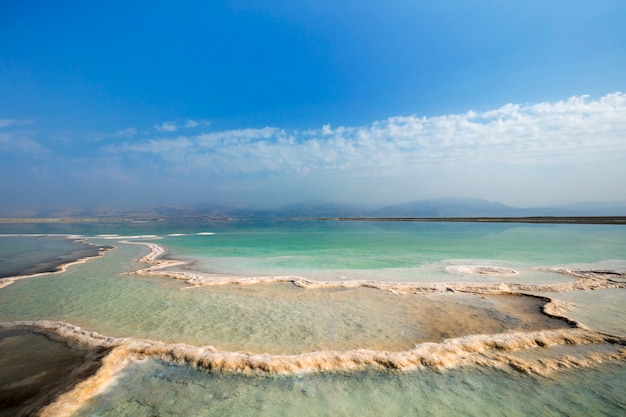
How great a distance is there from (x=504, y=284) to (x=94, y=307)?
13.7m

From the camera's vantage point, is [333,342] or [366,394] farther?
[333,342]

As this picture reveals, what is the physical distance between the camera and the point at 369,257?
18359 mm

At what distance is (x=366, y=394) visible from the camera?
14.6ft

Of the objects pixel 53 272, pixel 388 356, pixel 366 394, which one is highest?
pixel 388 356

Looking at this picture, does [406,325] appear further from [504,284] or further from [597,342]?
[504,284]

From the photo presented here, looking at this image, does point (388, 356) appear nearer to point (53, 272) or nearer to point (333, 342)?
point (333, 342)

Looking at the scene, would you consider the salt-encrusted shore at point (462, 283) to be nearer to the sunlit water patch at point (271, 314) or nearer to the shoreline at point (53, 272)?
the sunlit water patch at point (271, 314)

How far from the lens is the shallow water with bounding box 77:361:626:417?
4.04 m

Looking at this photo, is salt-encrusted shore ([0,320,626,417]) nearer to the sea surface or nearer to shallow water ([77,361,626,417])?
the sea surface

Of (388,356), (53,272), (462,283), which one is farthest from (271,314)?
(53,272)

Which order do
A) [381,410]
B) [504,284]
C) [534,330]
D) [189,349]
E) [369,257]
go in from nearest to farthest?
[381,410] < [189,349] < [534,330] < [504,284] < [369,257]

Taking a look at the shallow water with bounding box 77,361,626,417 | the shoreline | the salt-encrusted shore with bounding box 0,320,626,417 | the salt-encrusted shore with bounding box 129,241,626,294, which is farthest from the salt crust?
the shoreline

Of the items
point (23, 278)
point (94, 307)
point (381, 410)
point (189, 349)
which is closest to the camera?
point (381, 410)

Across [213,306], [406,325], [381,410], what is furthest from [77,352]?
[406,325]
